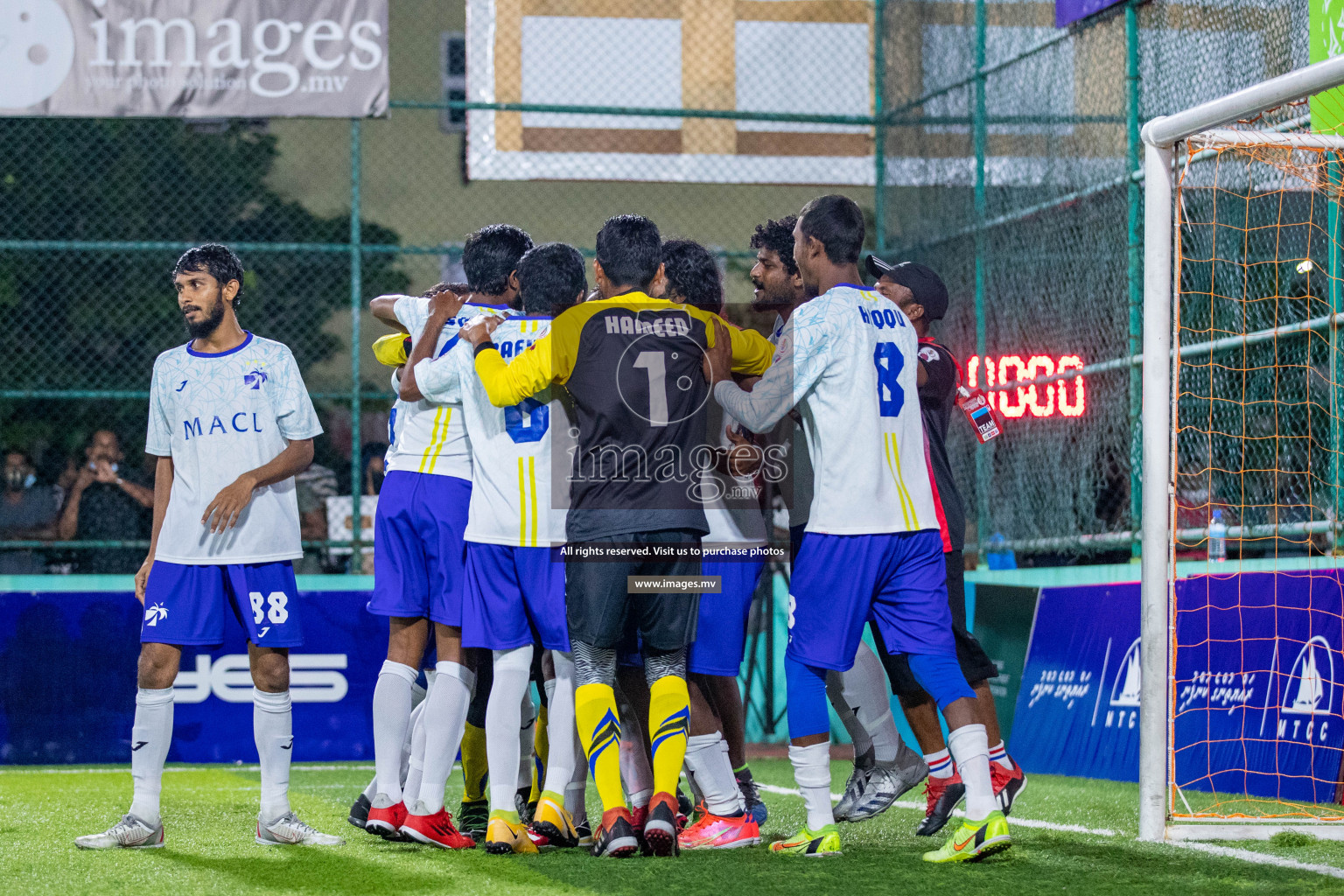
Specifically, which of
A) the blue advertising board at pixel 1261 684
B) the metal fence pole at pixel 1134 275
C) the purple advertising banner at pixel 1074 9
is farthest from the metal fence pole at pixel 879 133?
the blue advertising board at pixel 1261 684

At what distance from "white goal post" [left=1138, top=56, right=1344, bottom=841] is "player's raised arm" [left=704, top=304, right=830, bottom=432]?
146cm

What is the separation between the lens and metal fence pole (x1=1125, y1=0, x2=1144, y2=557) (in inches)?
372

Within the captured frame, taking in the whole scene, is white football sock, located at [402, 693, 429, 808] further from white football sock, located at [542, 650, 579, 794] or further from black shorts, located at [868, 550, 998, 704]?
black shorts, located at [868, 550, 998, 704]

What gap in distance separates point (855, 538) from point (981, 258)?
6.65 metres

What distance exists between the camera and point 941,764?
5.89m

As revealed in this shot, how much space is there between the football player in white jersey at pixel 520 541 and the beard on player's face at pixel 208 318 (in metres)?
0.88


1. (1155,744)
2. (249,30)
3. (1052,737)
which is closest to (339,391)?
(249,30)

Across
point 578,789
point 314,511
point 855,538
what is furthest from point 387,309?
point 314,511

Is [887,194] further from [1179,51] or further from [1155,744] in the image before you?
[1155,744]

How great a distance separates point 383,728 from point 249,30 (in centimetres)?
730

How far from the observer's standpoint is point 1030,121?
10812 mm

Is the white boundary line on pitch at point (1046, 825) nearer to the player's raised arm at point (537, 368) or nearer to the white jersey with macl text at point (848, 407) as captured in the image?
the white jersey with macl text at point (848, 407)

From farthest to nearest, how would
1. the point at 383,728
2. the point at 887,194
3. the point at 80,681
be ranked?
the point at 887,194 → the point at 80,681 → the point at 383,728

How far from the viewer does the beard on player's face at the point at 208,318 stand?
19.0 ft
